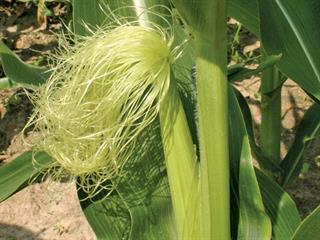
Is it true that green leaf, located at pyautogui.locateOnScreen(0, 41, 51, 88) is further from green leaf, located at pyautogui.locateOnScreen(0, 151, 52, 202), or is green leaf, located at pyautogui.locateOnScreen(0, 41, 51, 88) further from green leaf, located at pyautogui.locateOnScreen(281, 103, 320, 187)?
green leaf, located at pyautogui.locateOnScreen(281, 103, 320, 187)

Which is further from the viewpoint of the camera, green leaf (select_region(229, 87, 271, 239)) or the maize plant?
green leaf (select_region(229, 87, 271, 239))

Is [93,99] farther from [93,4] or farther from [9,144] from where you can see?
[9,144]

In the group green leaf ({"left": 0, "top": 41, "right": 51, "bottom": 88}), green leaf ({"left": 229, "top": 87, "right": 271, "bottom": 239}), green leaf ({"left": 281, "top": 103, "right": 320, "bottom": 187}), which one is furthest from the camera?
green leaf ({"left": 281, "top": 103, "right": 320, "bottom": 187})

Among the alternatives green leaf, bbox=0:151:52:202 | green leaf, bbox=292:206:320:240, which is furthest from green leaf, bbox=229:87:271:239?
green leaf, bbox=0:151:52:202

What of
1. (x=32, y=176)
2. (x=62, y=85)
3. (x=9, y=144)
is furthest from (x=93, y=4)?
(x=9, y=144)

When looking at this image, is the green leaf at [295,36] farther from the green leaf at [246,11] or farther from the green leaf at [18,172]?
the green leaf at [18,172]

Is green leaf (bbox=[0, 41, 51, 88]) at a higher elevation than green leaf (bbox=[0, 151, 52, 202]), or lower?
higher

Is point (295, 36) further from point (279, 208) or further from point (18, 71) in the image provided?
point (18, 71)

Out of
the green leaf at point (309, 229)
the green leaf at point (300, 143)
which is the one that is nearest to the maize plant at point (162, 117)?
the green leaf at point (309, 229)
